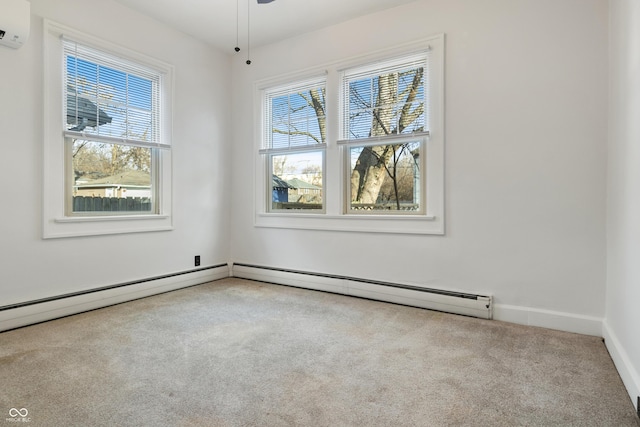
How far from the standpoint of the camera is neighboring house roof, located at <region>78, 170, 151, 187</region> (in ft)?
10.8

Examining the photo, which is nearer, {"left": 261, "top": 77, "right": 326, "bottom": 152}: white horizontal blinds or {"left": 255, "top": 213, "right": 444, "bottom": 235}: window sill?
{"left": 255, "top": 213, "right": 444, "bottom": 235}: window sill

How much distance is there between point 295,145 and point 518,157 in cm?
227

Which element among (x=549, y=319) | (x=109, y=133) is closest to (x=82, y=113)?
(x=109, y=133)

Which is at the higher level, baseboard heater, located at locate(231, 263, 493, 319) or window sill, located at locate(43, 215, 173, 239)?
window sill, located at locate(43, 215, 173, 239)

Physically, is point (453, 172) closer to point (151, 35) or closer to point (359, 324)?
point (359, 324)

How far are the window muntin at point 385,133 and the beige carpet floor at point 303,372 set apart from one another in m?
1.13

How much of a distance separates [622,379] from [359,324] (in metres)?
1.56

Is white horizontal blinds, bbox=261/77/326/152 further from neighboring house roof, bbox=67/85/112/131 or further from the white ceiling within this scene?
neighboring house roof, bbox=67/85/112/131

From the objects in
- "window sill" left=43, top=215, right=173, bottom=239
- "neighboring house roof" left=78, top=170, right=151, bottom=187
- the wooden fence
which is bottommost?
"window sill" left=43, top=215, right=173, bottom=239

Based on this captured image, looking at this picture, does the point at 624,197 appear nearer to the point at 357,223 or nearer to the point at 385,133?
the point at 385,133

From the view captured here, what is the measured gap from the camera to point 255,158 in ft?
14.2

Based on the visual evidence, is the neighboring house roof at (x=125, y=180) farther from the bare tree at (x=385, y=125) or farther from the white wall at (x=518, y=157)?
the white wall at (x=518, y=157)

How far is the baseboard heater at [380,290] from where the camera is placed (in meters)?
2.96

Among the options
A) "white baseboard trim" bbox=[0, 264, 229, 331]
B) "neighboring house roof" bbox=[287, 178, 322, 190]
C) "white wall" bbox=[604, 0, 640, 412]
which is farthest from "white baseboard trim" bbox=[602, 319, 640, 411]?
"white baseboard trim" bbox=[0, 264, 229, 331]
